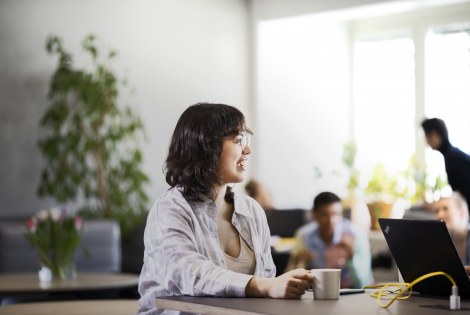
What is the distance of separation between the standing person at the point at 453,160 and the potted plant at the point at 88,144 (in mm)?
2434

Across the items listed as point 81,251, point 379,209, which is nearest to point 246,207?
point 81,251

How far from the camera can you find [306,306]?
7.02 ft

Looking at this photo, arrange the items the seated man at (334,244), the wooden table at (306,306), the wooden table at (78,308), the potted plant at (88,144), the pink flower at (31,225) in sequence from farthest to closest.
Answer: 1. the potted plant at (88,144)
2. the seated man at (334,244)
3. the pink flower at (31,225)
4. the wooden table at (78,308)
5. the wooden table at (306,306)

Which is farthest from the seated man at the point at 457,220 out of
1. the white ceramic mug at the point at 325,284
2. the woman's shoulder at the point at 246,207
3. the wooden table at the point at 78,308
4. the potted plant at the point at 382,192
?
the potted plant at the point at 382,192

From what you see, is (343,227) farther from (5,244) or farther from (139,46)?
(139,46)

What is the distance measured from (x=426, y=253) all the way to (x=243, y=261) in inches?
22.1

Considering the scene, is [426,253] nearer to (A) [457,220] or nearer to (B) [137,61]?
(A) [457,220]

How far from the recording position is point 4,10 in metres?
6.75

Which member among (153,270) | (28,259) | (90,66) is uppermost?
(90,66)

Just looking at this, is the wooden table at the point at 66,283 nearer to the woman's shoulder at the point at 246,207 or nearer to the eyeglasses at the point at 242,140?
the woman's shoulder at the point at 246,207

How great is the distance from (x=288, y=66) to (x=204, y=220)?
6669 millimetres

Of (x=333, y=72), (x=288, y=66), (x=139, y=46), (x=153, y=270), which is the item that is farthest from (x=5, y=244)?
(x=333, y=72)

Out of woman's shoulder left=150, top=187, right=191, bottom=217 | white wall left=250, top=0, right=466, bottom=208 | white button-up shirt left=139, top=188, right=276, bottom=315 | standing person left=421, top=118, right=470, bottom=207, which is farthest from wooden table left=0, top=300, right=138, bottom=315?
white wall left=250, top=0, right=466, bottom=208

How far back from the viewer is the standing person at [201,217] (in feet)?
7.98
